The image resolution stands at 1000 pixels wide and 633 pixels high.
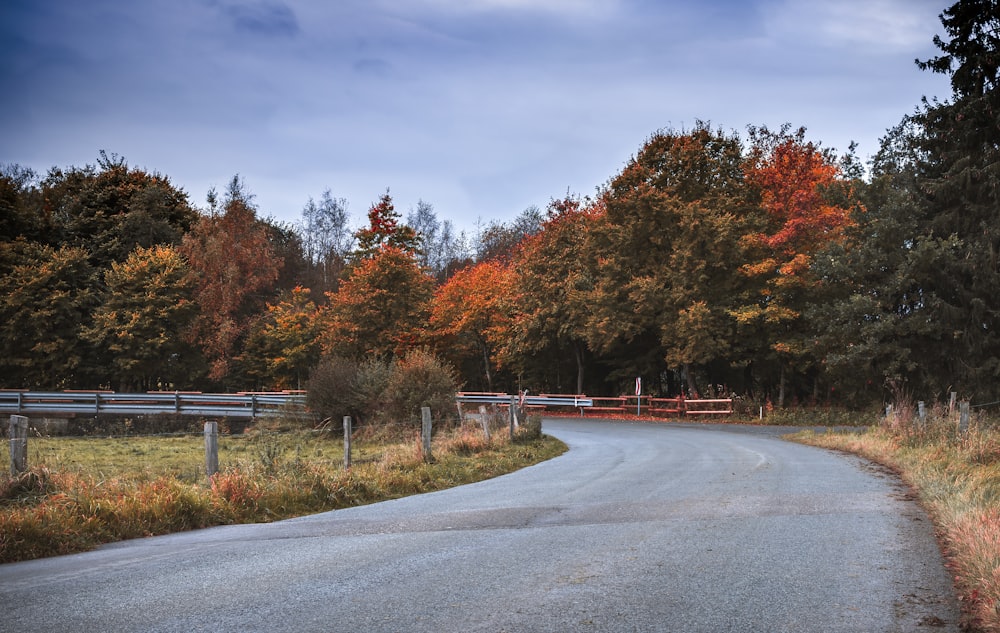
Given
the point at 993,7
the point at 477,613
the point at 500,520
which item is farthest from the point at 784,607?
the point at 993,7

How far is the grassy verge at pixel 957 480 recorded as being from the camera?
5660 mm

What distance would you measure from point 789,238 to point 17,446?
31927 mm

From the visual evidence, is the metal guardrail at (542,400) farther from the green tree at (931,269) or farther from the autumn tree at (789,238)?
the green tree at (931,269)

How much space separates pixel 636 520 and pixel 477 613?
4.17 meters

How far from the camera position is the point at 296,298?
50.9m

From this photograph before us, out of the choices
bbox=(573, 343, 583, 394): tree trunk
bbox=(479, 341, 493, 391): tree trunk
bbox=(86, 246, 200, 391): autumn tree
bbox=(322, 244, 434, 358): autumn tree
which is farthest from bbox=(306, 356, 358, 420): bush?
bbox=(86, 246, 200, 391): autumn tree

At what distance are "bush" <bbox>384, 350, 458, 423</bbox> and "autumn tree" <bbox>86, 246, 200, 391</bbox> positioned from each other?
1012 inches

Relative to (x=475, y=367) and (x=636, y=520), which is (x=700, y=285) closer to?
(x=475, y=367)

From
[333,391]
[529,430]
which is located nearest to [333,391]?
[333,391]

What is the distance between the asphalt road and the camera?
5113 millimetres

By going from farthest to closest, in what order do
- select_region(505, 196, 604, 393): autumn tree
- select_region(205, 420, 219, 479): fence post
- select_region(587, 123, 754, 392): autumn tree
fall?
1. select_region(505, 196, 604, 393): autumn tree
2. select_region(587, 123, 754, 392): autumn tree
3. select_region(205, 420, 219, 479): fence post

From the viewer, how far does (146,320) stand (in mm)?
44625

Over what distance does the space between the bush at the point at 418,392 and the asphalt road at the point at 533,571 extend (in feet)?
42.6

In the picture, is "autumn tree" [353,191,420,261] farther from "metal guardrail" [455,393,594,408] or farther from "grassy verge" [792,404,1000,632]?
"grassy verge" [792,404,1000,632]
